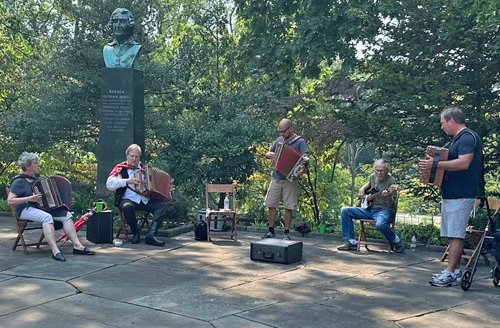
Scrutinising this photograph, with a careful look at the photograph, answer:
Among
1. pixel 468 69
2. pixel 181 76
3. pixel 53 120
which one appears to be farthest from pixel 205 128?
pixel 468 69

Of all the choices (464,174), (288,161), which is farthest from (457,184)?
(288,161)

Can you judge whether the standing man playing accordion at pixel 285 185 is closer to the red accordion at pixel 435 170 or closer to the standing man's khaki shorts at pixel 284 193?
the standing man's khaki shorts at pixel 284 193

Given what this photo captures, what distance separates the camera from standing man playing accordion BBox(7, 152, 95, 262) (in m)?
7.75

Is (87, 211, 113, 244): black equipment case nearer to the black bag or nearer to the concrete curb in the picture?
the concrete curb

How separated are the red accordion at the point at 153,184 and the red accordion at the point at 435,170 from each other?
4192 mm

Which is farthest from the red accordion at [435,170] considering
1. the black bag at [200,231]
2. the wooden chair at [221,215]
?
the black bag at [200,231]

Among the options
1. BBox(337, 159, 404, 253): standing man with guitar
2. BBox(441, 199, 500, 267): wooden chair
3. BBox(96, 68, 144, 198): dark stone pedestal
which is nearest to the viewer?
BBox(441, 199, 500, 267): wooden chair

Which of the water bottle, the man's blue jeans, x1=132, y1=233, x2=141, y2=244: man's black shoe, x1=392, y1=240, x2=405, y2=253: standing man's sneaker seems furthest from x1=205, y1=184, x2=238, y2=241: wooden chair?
the water bottle

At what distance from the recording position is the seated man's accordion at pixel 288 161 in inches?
360

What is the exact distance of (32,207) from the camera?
806 cm

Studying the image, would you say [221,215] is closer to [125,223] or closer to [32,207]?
[125,223]

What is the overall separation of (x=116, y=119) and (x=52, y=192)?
3.37m

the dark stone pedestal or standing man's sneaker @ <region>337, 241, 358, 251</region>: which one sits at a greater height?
the dark stone pedestal

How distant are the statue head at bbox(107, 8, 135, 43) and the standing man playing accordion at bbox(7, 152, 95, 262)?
4.30 m
